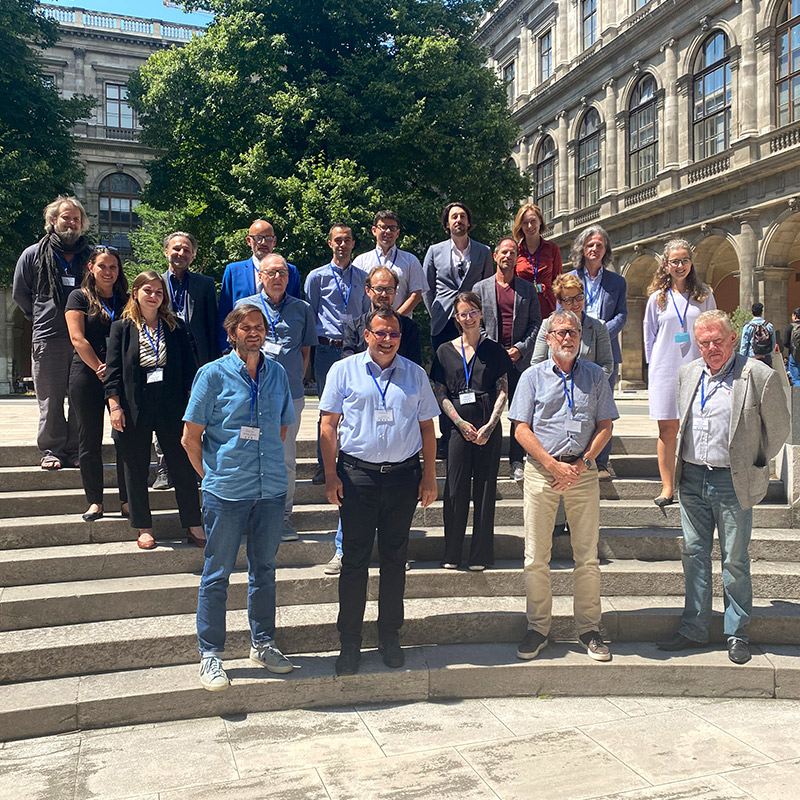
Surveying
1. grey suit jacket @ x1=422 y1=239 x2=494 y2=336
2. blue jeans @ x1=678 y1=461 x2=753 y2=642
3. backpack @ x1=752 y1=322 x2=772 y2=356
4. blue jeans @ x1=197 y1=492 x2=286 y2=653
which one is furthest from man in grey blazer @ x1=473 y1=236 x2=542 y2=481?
backpack @ x1=752 y1=322 x2=772 y2=356

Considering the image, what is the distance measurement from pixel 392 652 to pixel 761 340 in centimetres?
926

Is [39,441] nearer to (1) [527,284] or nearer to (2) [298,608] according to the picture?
(2) [298,608]

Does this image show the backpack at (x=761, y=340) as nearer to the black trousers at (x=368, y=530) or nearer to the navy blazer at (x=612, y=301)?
the navy blazer at (x=612, y=301)

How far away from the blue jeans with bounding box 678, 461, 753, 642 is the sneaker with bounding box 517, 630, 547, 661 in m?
0.97

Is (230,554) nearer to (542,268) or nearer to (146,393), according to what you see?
(146,393)

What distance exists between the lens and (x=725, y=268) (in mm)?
29234

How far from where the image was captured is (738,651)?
16.3ft

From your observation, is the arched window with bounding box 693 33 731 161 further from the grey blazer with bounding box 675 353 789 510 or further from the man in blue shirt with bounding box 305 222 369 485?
the grey blazer with bounding box 675 353 789 510

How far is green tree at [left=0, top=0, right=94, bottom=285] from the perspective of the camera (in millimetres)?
23781

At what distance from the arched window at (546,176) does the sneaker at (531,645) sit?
33760 mm

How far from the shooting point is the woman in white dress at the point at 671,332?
6168mm

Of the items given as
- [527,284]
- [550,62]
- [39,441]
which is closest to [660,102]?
[550,62]

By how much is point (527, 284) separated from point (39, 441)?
13.7ft

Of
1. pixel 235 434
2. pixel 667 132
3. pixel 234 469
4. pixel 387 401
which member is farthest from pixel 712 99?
pixel 234 469
